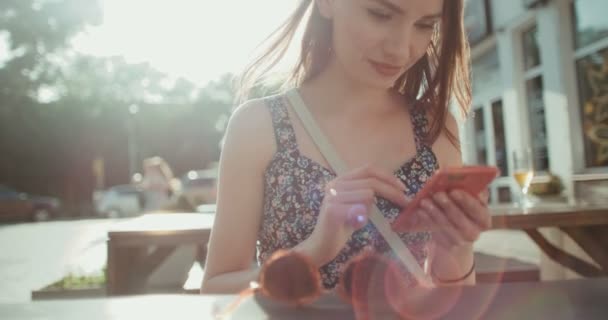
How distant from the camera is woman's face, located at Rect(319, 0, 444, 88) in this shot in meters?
1.29

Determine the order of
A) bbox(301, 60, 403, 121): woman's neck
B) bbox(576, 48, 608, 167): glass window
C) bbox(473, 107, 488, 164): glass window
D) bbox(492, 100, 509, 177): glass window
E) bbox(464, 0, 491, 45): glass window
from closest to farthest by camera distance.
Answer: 1. bbox(301, 60, 403, 121): woman's neck
2. bbox(576, 48, 608, 167): glass window
3. bbox(464, 0, 491, 45): glass window
4. bbox(492, 100, 509, 177): glass window
5. bbox(473, 107, 488, 164): glass window

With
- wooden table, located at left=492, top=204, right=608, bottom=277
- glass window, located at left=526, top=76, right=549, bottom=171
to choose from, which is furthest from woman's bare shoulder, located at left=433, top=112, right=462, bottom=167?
glass window, located at left=526, top=76, right=549, bottom=171

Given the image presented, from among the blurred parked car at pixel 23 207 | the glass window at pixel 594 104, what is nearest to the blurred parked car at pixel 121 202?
the blurred parked car at pixel 23 207

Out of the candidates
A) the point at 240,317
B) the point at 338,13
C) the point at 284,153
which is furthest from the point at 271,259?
the point at 338,13

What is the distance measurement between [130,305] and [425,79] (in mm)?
1177

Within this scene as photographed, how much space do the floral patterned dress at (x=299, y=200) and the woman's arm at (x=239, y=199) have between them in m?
0.03

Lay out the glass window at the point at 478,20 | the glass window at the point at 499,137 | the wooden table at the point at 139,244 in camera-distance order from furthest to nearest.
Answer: the glass window at the point at 499,137
the glass window at the point at 478,20
the wooden table at the point at 139,244

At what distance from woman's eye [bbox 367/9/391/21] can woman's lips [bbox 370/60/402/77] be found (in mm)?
107

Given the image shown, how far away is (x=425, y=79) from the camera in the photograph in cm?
172

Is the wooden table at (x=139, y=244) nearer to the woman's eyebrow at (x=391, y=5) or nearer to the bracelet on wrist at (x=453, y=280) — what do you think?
the bracelet on wrist at (x=453, y=280)

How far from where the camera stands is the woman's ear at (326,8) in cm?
154

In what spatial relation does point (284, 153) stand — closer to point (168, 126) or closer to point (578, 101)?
point (578, 101)

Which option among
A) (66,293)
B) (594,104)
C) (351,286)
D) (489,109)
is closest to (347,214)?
(351,286)

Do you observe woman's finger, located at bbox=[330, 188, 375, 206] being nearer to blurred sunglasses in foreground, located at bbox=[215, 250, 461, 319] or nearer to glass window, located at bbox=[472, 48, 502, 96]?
blurred sunglasses in foreground, located at bbox=[215, 250, 461, 319]
